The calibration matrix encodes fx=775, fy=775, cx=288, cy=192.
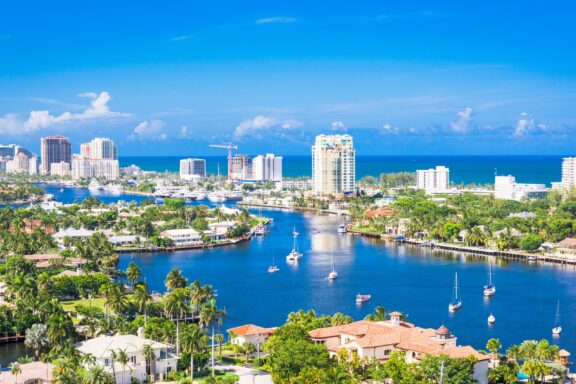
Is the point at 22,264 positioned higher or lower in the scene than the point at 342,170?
lower

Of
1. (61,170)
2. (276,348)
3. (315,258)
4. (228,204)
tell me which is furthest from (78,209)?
(61,170)

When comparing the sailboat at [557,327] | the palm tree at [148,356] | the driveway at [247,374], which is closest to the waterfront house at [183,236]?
the sailboat at [557,327]

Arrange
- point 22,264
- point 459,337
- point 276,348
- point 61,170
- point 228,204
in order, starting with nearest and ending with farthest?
1. point 276,348
2. point 459,337
3. point 22,264
4. point 228,204
5. point 61,170

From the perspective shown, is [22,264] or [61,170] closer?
[22,264]

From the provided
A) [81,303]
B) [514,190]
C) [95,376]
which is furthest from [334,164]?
[95,376]

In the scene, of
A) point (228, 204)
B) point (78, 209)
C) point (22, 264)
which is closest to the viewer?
point (22, 264)

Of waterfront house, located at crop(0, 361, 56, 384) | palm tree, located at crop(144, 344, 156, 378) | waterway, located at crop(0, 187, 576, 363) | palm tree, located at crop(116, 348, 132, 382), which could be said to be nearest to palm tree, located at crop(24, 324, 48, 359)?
waterfront house, located at crop(0, 361, 56, 384)

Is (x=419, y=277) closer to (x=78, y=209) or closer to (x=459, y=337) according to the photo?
(x=459, y=337)

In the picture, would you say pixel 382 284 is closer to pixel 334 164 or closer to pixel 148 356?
pixel 148 356
